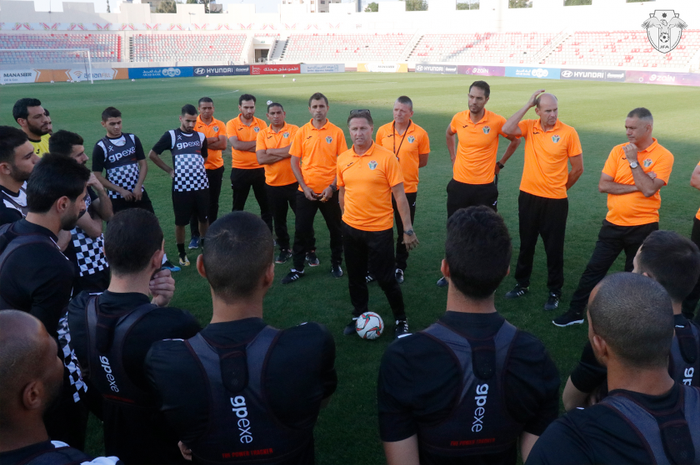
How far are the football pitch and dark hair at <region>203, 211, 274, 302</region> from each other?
231cm

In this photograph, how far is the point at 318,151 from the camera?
7438 mm

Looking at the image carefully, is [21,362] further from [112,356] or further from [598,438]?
[598,438]

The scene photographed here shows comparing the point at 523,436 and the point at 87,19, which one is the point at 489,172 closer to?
the point at 523,436

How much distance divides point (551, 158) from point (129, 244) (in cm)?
532

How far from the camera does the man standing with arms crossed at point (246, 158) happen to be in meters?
8.77

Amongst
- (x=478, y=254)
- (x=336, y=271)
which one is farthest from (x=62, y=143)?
→ (x=478, y=254)

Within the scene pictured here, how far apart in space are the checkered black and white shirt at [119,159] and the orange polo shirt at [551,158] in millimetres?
5438

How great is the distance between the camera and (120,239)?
266cm

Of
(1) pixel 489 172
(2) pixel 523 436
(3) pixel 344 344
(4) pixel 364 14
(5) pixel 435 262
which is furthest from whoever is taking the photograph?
(4) pixel 364 14

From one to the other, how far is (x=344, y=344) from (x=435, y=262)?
2.85 m

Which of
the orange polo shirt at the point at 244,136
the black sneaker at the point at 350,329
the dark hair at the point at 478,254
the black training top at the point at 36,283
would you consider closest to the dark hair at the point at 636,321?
the dark hair at the point at 478,254

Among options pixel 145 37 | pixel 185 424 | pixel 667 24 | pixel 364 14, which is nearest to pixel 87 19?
pixel 145 37

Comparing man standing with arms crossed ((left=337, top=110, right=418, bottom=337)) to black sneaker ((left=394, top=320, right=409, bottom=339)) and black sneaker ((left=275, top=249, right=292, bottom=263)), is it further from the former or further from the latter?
black sneaker ((left=275, top=249, right=292, bottom=263))

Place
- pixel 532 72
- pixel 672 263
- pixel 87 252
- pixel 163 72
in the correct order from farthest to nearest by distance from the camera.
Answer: pixel 163 72 < pixel 532 72 < pixel 87 252 < pixel 672 263
